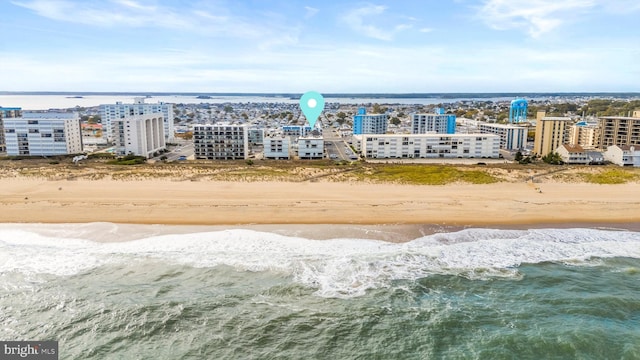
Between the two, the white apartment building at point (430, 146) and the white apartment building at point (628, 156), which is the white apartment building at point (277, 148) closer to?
the white apartment building at point (430, 146)

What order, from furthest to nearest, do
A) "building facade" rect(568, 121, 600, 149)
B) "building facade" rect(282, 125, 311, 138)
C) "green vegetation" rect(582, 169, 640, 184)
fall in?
"building facade" rect(282, 125, 311, 138)
"building facade" rect(568, 121, 600, 149)
"green vegetation" rect(582, 169, 640, 184)

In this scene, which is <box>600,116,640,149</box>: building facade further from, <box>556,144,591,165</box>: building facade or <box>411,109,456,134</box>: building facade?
<box>411,109,456,134</box>: building facade

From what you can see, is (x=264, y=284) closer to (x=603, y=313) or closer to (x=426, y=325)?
(x=426, y=325)

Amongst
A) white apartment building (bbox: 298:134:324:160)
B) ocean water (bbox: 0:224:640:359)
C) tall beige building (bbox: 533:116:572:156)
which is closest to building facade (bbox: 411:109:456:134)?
tall beige building (bbox: 533:116:572:156)

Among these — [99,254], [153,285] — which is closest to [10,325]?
[153,285]

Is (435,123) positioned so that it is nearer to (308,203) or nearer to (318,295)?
(308,203)


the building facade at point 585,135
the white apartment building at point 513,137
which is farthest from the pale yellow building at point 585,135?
the white apartment building at point 513,137
